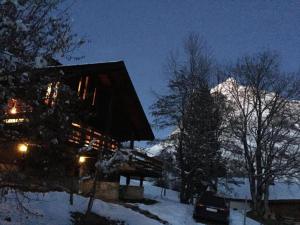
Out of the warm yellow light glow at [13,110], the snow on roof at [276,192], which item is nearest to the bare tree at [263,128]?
the snow on roof at [276,192]

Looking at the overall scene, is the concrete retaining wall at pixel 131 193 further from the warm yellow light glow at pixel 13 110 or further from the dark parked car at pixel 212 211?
the warm yellow light glow at pixel 13 110

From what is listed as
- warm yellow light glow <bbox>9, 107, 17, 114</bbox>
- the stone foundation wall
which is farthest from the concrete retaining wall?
warm yellow light glow <bbox>9, 107, 17, 114</bbox>

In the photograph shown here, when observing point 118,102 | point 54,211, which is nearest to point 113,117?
point 118,102

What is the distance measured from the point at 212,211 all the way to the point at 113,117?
857 centimetres

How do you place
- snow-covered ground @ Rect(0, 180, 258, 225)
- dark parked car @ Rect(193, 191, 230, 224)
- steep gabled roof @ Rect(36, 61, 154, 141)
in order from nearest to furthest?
snow-covered ground @ Rect(0, 180, 258, 225) < steep gabled roof @ Rect(36, 61, 154, 141) < dark parked car @ Rect(193, 191, 230, 224)

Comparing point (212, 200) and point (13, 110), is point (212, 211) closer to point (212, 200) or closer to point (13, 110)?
point (212, 200)

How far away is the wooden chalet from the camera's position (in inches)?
834

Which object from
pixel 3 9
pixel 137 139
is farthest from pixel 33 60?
pixel 137 139

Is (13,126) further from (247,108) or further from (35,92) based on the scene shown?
(247,108)

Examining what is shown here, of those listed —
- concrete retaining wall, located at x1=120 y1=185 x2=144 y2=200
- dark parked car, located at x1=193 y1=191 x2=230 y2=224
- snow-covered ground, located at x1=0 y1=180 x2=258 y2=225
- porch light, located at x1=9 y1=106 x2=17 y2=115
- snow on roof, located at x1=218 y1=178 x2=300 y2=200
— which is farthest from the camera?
snow on roof, located at x1=218 y1=178 x2=300 y2=200

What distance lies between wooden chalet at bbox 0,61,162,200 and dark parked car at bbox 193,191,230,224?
4.32 metres

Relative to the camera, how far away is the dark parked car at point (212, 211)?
Answer: 74.8 feet

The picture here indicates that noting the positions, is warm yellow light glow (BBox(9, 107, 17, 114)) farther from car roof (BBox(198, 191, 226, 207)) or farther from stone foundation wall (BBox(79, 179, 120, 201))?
car roof (BBox(198, 191, 226, 207))

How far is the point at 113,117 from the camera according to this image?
88.7 feet
